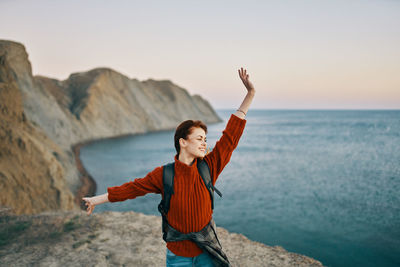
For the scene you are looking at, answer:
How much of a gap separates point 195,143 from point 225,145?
26 cm

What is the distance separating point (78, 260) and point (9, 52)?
2034 centimetres

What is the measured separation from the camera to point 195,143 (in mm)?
2156

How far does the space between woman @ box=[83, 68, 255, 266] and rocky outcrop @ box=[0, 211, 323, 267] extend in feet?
8.70

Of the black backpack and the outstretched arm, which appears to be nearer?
the black backpack

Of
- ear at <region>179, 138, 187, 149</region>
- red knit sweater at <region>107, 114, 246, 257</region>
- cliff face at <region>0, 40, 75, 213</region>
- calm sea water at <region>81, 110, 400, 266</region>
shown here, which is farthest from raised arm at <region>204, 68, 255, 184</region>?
cliff face at <region>0, 40, 75, 213</region>

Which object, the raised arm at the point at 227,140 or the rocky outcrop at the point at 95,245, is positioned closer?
the raised arm at the point at 227,140

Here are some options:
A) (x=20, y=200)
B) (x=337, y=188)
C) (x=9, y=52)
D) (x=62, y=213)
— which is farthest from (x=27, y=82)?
(x=337, y=188)

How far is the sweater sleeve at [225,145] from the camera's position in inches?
87.6

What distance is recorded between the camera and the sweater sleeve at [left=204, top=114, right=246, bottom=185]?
2.22 meters

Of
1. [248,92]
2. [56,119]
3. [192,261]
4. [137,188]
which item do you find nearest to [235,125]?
[248,92]

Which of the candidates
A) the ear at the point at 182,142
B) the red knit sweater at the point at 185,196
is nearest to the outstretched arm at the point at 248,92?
the red knit sweater at the point at 185,196

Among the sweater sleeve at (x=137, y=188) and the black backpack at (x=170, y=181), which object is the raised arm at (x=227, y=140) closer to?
the black backpack at (x=170, y=181)

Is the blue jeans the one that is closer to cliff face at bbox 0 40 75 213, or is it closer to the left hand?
the left hand

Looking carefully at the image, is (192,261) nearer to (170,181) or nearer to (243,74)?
(170,181)
